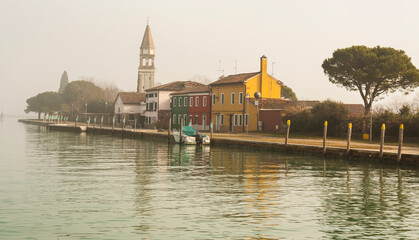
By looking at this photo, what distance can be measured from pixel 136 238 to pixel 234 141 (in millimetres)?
30595

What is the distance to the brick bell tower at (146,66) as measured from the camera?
436ft

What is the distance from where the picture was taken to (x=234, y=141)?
4253 cm

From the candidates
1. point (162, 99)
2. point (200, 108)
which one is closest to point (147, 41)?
point (162, 99)

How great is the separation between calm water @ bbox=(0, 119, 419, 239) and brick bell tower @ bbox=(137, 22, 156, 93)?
104273 mm

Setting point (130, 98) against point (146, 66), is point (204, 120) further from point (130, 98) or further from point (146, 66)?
point (146, 66)

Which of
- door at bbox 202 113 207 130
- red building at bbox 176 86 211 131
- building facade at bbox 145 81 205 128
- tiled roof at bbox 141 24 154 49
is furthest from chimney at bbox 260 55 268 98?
tiled roof at bbox 141 24 154 49

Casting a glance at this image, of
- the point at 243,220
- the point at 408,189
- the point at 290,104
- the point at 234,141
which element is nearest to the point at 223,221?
the point at 243,220

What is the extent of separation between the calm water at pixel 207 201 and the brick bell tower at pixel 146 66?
4105 inches

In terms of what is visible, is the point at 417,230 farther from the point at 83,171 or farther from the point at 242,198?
the point at 83,171

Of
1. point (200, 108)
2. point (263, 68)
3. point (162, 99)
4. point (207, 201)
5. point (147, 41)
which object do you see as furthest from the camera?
point (147, 41)

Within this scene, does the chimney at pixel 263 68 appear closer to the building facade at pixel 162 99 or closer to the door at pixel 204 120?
the door at pixel 204 120

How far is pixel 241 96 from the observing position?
198 feet

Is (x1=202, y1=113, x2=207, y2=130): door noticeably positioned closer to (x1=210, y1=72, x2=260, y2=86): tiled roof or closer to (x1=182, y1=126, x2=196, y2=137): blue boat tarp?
(x1=210, y1=72, x2=260, y2=86): tiled roof

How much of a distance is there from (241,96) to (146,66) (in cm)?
7746
